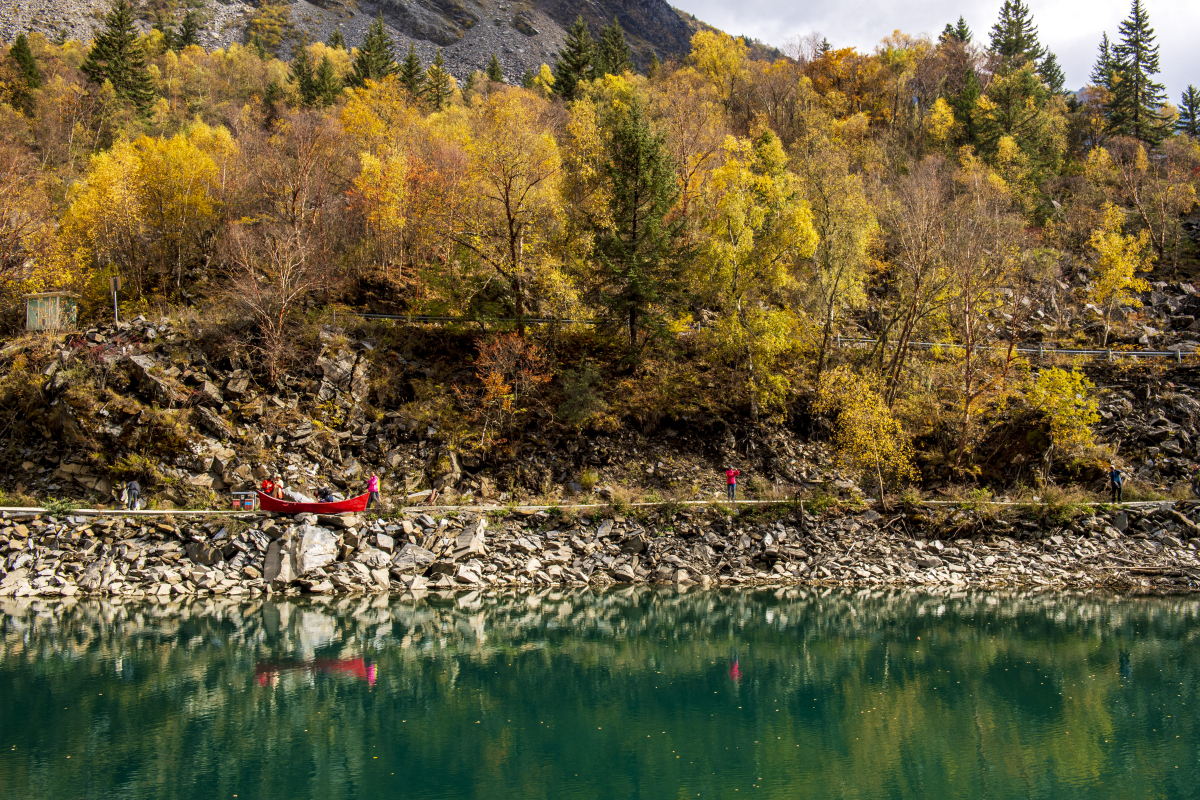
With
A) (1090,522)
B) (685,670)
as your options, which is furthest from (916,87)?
(685,670)

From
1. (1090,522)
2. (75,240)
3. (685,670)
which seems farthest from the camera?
(75,240)

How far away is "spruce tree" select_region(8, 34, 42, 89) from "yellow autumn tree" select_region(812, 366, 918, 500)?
207 feet

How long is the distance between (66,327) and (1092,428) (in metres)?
45.3

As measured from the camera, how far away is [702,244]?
32344 mm

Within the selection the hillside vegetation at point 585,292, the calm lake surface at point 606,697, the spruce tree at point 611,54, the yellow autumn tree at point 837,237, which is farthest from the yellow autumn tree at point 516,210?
the spruce tree at point 611,54

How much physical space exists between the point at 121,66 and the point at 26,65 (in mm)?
7602

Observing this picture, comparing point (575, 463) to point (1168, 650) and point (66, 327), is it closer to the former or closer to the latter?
point (1168, 650)

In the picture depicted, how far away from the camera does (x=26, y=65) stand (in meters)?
54.8

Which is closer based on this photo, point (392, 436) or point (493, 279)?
point (392, 436)

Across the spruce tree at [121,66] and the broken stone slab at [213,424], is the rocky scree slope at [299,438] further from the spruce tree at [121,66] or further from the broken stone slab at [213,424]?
the spruce tree at [121,66]

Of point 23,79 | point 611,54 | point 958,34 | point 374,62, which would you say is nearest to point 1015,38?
point 958,34

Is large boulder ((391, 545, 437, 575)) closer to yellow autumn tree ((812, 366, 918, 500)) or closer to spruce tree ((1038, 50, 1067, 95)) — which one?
yellow autumn tree ((812, 366, 918, 500))

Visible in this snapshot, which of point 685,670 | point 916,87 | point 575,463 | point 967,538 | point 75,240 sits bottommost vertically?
point 685,670

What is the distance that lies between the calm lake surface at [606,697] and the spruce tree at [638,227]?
45.5ft
